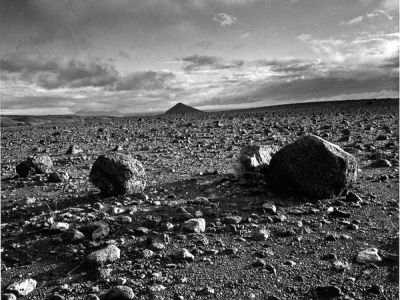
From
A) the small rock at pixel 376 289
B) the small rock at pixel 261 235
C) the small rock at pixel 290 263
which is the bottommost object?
the small rock at pixel 376 289

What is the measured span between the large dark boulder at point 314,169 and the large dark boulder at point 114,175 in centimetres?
274

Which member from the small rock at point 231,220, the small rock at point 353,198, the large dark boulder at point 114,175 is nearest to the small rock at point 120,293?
the small rock at point 231,220

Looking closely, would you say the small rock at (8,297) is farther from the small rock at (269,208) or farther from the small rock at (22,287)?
the small rock at (269,208)

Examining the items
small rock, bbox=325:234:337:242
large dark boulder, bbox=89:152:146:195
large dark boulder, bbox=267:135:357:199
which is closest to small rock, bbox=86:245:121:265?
large dark boulder, bbox=89:152:146:195

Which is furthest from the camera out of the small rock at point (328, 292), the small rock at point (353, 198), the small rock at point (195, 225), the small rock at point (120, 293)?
the small rock at point (353, 198)

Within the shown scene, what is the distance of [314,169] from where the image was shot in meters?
6.86

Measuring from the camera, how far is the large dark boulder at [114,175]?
7223 millimetres

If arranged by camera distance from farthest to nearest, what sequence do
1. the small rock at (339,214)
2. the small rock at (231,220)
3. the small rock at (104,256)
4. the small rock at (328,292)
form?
the small rock at (339,214) → the small rock at (231,220) → the small rock at (104,256) → the small rock at (328,292)

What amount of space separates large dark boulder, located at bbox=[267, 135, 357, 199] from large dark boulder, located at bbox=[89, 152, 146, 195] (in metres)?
2.74

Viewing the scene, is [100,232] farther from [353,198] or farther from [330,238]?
[353,198]

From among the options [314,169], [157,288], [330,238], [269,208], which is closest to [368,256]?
[330,238]

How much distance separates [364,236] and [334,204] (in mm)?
1210

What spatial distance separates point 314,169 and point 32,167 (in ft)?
21.4

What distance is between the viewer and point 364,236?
570cm
